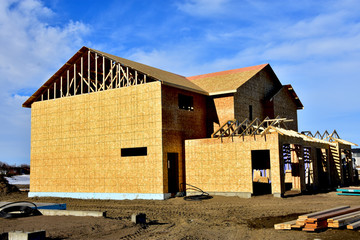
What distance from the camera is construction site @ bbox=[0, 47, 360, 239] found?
17547 millimetres

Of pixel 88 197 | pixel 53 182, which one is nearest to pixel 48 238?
pixel 88 197

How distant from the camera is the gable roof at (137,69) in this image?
2316 cm

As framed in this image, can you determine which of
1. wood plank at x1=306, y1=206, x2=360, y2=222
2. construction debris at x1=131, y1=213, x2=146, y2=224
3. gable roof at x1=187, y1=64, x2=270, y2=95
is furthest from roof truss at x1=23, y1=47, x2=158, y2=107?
wood plank at x1=306, y1=206, x2=360, y2=222

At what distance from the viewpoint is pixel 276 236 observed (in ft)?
33.5

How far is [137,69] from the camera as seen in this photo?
75.7 feet

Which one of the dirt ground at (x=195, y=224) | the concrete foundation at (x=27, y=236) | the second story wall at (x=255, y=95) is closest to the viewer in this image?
the concrete foundation at (x=27, y=236)

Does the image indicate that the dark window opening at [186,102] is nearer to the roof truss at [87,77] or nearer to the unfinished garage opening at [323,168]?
the roof truss at [87,77]

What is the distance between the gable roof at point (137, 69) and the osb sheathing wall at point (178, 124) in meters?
0.54

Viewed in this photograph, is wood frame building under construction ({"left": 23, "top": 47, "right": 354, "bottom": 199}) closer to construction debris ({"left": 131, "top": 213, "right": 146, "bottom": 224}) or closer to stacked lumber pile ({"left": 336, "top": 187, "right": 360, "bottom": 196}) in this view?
stacked lumber pile ({"left": 336, "top": 187, "right": 360, "bottom": 196})

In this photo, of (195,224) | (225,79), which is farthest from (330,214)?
(225,79)

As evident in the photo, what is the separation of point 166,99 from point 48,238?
1357 centimetres

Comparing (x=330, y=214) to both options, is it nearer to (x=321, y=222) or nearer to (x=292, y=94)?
(x=321, y=222)

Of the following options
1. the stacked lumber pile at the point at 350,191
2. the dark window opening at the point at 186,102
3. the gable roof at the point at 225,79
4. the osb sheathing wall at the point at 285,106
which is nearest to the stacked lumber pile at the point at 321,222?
the stacked lumber pile at the point at 350,191

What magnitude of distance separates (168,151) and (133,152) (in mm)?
2562
